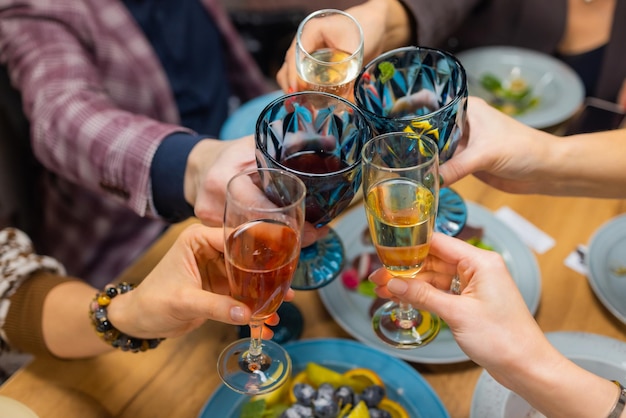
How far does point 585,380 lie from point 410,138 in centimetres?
35

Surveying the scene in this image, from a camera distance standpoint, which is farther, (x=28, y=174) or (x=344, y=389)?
(x=28, y=174)

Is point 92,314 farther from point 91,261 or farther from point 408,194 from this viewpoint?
point 91,261

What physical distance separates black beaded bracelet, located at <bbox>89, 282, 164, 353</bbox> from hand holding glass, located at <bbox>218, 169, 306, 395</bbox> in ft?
0.82

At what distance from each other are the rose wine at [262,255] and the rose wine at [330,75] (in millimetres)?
307

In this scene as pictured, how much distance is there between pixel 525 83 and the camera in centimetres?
163

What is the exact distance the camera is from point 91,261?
63.6 inches

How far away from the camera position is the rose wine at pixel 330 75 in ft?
3.09

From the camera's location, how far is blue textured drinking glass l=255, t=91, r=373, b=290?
0.80 metres

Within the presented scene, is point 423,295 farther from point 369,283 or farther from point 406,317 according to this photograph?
point 369,283

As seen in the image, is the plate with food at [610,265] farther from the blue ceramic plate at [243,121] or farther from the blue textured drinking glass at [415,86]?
the blue ceramic plate at [243,121]

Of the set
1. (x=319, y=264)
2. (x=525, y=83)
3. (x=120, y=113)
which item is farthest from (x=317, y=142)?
(x=525, y=83)

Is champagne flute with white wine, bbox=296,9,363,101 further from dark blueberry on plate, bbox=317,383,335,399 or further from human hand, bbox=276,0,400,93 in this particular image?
dark blueberry on plate, bbox=317,383,335,399

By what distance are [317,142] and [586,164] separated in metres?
0.50

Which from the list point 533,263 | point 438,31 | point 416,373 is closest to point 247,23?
point 438,31
